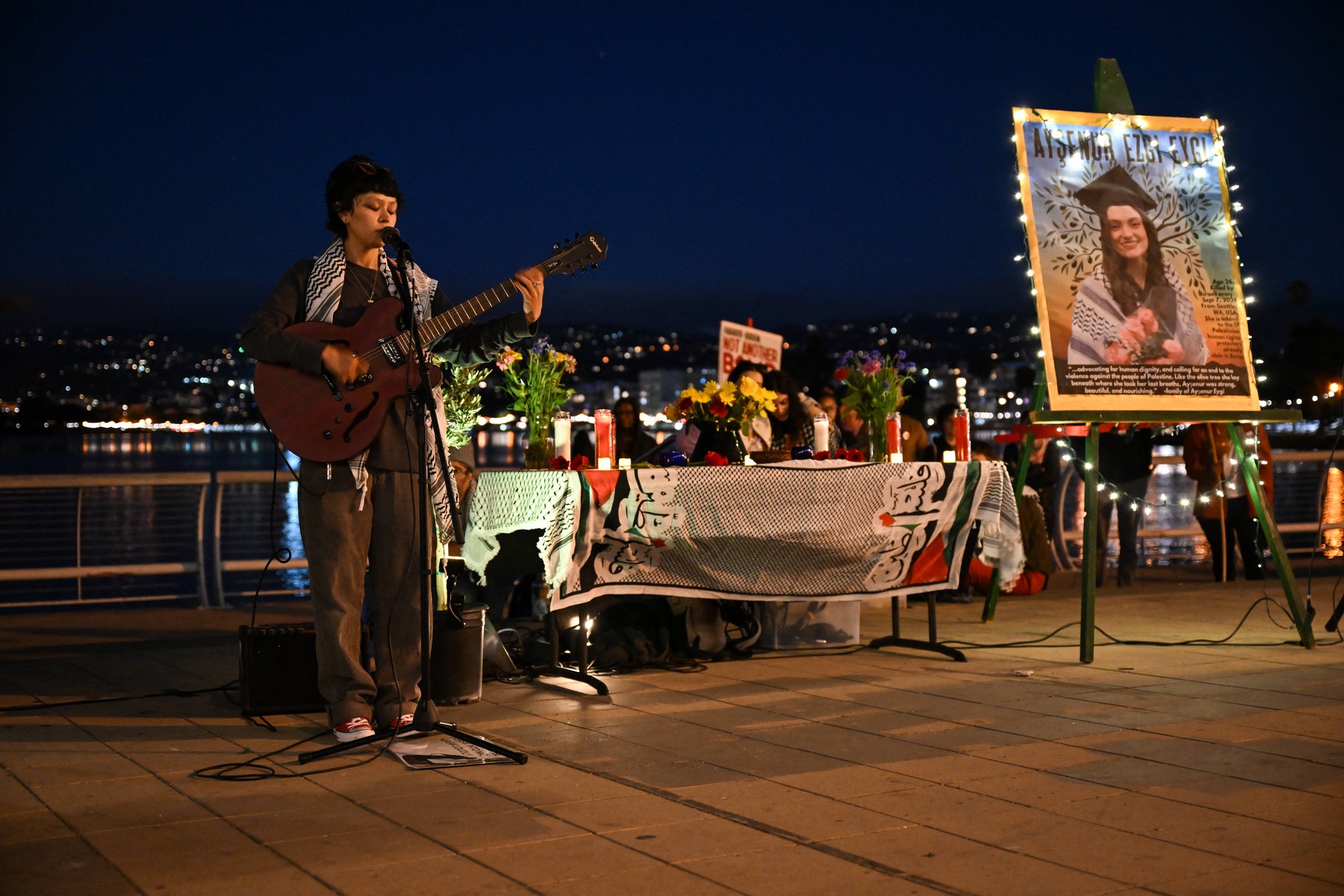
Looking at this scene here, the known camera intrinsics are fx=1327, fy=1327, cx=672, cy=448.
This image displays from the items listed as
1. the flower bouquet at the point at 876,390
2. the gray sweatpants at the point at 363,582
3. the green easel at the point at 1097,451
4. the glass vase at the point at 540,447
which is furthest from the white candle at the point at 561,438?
the green easel at the point at 1097,451

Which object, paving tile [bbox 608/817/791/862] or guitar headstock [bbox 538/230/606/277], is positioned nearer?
paving tile [bbox 608/817/791/862]

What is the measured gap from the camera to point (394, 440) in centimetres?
502

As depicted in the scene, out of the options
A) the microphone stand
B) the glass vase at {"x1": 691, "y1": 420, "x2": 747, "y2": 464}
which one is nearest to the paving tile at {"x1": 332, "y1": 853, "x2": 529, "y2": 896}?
the microphone stand

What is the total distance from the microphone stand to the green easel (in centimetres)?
310

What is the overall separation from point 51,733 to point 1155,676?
15.5 ft

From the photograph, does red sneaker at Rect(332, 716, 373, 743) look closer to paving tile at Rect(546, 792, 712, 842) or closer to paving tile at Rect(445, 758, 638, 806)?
paving tile at Rect(445, 758, 638, 806)

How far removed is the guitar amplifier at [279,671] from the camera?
5.41 metres

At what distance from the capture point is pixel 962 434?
7.36 meters

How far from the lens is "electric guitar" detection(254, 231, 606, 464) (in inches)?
191

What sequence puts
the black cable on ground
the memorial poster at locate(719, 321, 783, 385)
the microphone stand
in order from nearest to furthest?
the microphone stand → the black cable on ground → the memorial poster at locate(719, 321, 783, 385)

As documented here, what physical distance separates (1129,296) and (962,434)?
44.8 inches

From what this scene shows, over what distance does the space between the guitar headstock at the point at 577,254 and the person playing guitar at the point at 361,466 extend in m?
0.14

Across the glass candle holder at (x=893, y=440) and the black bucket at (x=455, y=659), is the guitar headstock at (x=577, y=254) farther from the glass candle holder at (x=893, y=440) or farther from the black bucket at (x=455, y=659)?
the glass candle holder at (x=893, y=440)

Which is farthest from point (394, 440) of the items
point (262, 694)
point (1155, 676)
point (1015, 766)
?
point (1155, 676)
